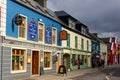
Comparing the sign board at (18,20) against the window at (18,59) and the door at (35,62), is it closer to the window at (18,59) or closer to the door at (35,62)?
the window at (18,59)

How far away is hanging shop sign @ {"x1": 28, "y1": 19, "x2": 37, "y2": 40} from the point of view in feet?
88.6

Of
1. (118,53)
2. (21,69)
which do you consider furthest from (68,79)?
(118,53)

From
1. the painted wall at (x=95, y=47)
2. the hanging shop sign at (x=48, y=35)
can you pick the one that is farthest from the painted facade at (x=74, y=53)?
the painted wall at (x=95, y=47)

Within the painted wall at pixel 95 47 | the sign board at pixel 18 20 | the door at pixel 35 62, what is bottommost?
the door at pixel 35 62

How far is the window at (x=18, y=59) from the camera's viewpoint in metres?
24.0

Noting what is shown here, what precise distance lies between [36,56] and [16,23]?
6.00 meters

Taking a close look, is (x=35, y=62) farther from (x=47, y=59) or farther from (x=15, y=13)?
(x=15, y=13)

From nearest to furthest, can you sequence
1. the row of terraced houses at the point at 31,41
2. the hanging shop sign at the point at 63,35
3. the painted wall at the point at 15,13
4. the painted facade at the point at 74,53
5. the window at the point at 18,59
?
the row of terraced houses at the point at 31,41
the painted wall at the point at 15,13
the window at the point at 18,59
the hanging shop sign at the point at 63,35
the painted facade at the point at 74,53

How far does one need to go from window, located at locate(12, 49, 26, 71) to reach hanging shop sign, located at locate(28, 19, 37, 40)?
2225 mm

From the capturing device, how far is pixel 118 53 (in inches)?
3949

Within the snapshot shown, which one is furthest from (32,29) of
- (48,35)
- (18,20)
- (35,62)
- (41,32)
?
(48,35)

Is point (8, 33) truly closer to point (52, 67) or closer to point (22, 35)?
point (22, 35)

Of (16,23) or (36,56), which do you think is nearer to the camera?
(16,23)

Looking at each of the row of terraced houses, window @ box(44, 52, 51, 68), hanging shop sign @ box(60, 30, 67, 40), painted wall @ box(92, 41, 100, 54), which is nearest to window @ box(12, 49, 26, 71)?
the row of terraced houses
